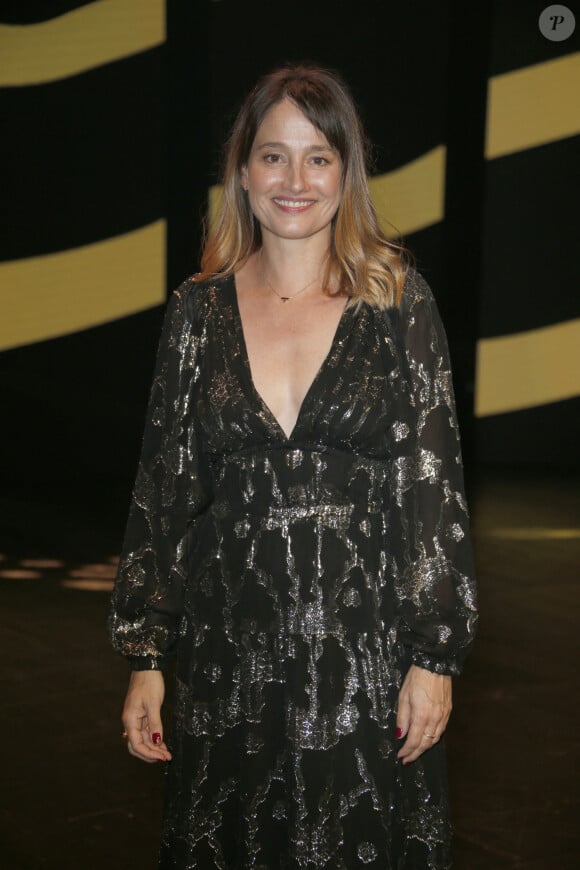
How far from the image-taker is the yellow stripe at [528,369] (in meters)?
8.93

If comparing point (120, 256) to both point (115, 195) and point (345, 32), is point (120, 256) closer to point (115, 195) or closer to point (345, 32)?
point (115, 195)

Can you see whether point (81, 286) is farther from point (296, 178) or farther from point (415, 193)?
point (296, 178)

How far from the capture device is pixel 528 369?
898 cm

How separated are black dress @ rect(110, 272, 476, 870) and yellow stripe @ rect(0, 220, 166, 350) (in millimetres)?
6154

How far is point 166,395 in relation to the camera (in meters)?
1.90

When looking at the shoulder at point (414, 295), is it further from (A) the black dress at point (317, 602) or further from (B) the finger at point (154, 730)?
(B) the finger at point (154, 730)

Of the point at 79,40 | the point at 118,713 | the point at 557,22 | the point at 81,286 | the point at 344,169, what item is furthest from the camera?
the point at 557,22

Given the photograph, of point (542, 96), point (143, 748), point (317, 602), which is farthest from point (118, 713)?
point (542, 96)

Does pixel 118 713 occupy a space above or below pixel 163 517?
below

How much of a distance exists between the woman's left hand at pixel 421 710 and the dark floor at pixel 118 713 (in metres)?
1.36

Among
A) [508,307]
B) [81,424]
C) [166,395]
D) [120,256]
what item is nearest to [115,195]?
[120,256]

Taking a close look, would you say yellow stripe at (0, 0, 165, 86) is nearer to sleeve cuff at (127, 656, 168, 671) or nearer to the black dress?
the black dress

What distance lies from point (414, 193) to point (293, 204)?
7039mm

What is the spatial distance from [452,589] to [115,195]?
21.4ft
